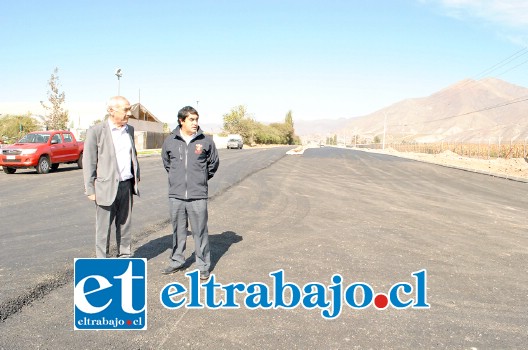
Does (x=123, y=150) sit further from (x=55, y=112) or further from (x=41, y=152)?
(x=55, y=112)

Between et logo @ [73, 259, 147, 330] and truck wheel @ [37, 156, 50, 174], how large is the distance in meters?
16.1

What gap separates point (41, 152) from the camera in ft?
57.9

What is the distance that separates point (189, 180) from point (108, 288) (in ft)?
6.24

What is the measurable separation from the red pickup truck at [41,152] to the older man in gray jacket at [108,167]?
14.4 meters

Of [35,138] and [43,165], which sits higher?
[35,138]

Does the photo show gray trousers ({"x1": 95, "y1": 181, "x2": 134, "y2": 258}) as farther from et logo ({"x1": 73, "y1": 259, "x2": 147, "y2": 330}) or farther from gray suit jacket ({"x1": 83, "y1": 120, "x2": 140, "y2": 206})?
et logo ({"x1": 73, "y1": 259, "x2": 147, "y2": 330})

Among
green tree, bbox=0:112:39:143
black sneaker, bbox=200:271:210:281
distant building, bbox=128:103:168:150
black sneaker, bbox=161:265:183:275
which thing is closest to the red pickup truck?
black sneaker, bbox=161:265:183:275

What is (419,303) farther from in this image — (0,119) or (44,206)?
(0,119)

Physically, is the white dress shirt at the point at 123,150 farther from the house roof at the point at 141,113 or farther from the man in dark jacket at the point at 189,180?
the house roof at the point at 141,113

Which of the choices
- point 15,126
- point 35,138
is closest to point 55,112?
point 15,126

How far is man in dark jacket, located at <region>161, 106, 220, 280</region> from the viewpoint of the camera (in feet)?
16.4

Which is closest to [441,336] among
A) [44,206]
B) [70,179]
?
[44,206]

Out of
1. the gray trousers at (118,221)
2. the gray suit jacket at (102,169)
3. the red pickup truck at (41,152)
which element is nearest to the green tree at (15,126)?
the red pickup truck at (41,152)

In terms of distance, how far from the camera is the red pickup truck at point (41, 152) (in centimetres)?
1725
